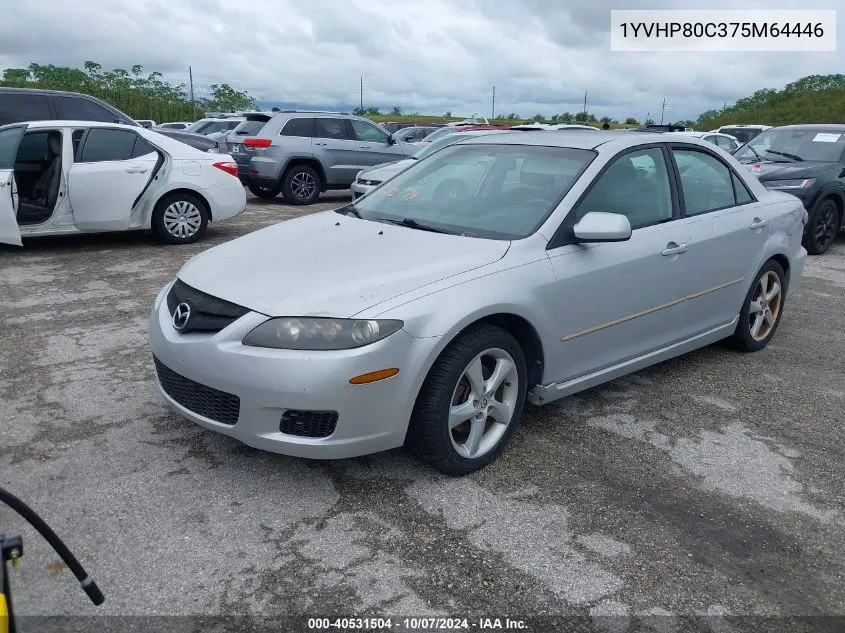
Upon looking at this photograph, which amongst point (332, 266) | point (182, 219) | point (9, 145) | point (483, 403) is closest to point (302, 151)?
point (182, 219)

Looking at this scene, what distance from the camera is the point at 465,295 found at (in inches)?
127

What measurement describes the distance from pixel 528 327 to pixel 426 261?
596 mm

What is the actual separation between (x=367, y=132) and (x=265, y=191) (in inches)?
90.2

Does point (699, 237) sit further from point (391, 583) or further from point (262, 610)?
point (262, 610)

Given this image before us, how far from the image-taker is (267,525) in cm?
302

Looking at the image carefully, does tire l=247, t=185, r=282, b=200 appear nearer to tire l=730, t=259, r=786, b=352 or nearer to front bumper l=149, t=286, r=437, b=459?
tire l=730, t=259, r=786, b=352

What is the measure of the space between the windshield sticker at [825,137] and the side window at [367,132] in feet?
25.0

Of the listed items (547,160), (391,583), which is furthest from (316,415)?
(547,160)

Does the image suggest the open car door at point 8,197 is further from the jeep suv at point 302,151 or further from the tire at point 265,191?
the tire at point 265,191

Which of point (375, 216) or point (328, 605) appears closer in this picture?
point (328, 605)

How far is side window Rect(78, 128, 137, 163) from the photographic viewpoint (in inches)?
322

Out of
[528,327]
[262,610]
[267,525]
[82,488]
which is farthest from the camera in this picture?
[528,327]

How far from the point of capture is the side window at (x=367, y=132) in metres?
14.3

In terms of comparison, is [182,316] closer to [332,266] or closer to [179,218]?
[332,266]
